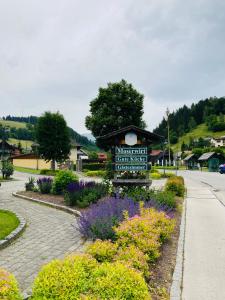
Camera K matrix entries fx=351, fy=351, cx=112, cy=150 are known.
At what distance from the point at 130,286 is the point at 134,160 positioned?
1179 cm

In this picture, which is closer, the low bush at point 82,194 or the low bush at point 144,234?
the low bush at point 144,234

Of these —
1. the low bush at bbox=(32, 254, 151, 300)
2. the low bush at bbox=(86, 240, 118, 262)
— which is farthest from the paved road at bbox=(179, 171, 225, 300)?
the low bush at bbox=(32, 254, 151, 300)

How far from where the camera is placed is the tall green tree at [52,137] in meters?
52.1

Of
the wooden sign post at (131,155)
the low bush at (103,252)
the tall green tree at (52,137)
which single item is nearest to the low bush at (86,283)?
the low bush at (103,252)

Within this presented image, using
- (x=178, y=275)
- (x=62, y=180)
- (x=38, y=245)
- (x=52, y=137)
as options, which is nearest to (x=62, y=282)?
(x=178, y=275)

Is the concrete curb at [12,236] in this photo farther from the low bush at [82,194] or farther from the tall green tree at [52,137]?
the tall green tree at [52,137]

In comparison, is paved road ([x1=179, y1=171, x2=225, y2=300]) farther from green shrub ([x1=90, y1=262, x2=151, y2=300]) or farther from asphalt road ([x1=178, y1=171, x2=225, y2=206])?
asphalt road ([x1=178, y1=171, x2=225, y2=206])

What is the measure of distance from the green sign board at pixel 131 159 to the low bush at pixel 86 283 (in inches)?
447

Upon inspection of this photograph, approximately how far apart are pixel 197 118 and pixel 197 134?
54.0ft

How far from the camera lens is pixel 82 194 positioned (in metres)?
15.1

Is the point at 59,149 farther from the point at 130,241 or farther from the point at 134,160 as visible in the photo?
the point at 130,241

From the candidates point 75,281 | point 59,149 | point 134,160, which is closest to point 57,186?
point 134,160

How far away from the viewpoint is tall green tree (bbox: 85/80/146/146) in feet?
176

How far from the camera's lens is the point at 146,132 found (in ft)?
53.0
